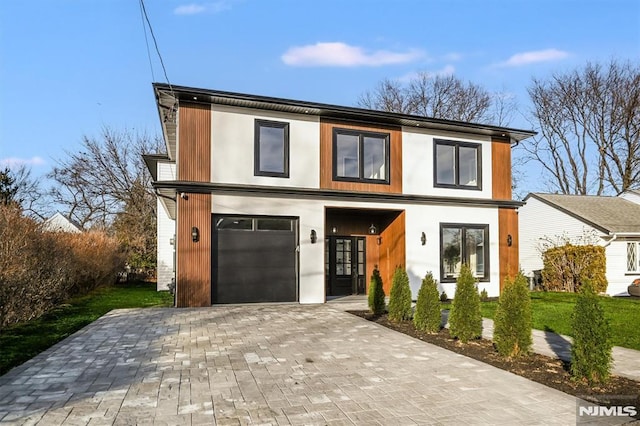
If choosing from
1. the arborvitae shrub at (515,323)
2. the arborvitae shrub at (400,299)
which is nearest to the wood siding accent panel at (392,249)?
the arborvitae shrub at (400,299)

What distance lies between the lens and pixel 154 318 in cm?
877

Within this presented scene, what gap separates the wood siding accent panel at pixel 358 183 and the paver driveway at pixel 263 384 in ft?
16.9

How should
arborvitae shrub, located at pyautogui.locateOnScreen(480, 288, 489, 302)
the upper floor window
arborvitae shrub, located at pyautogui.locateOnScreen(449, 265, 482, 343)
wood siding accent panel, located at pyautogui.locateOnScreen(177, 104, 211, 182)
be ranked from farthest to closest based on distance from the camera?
the upper floor window
arborvitae shrub, located at pyautogui.locateOnScreen(480, 288, 489, 302)
wood siding accent panel, located at pyautogui.locateOnScreen(177, 104, 211, 182)
arborvitae shrub, located at pyautogui.locateOnScreen(449, 265, 482, 343)

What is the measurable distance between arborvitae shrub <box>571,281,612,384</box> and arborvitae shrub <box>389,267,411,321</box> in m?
3.91

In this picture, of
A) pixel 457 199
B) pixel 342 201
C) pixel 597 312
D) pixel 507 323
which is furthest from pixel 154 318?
pixel 457 199

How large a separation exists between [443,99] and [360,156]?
734 inches

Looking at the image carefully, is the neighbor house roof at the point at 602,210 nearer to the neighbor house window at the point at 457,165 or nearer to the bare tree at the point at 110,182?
the neighbor house window at the point at 457,165

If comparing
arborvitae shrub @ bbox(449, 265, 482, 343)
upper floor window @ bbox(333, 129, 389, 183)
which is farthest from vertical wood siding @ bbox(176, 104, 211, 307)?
arborvitae shrub @ bbox(449, 265, 482, 343)

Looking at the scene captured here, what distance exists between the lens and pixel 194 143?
10352 mm

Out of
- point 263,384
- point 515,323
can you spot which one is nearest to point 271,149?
point 515,323

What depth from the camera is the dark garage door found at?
34.5ft

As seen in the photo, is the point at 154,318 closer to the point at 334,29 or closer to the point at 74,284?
the point at 74,284

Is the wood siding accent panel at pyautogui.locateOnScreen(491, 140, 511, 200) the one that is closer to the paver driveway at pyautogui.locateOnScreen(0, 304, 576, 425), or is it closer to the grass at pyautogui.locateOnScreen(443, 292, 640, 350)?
the grass at pyautogui.locateOnScreen(443, 292, 640, 350)

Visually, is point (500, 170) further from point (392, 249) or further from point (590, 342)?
point (590, 342)
